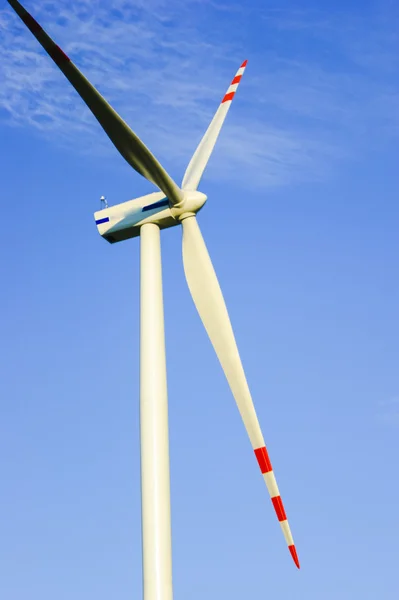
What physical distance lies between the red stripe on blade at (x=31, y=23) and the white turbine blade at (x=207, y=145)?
750 cm

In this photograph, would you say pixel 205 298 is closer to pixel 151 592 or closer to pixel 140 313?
pixel 140 313

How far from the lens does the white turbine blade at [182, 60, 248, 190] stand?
1113 inches

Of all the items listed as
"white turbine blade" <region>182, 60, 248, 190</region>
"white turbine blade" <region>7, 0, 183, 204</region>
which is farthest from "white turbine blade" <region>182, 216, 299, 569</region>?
"white turbine blade" <region>182, 60, 248, 190</region>

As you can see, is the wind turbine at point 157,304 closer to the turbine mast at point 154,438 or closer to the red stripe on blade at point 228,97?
the turbine mast at point 154,438

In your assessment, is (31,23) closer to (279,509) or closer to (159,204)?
(159,204)

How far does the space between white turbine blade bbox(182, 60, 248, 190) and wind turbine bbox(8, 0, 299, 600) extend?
0.20ft

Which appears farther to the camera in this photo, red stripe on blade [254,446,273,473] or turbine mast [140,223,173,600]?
red stripe on blade [254,446,273,473]

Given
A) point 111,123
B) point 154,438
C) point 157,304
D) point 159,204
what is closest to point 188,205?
point 159,204

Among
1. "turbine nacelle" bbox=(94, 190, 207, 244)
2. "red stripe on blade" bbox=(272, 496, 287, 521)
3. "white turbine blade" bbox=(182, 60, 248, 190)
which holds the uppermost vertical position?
"white turbine blade" bbox=(182, 60, 248, 190)

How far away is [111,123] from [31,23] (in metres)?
3.47

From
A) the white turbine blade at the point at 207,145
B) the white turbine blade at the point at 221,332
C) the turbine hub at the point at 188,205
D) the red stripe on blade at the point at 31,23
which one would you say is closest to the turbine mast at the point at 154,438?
the white turbine blade at the point at 221,332

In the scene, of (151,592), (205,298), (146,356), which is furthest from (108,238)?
(151,592)

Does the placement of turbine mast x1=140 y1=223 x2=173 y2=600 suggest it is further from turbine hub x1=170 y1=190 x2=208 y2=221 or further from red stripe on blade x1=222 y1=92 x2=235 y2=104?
red stripe on blade x1=222 y1=92 x2=235 y2=104

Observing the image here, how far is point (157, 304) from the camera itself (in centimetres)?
2384
